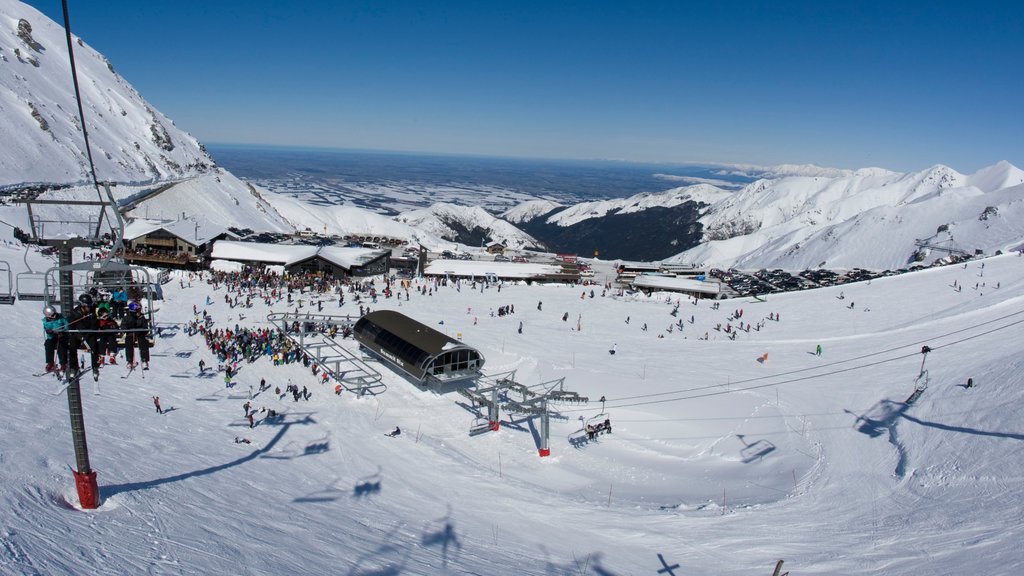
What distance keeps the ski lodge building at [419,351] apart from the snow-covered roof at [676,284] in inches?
1027

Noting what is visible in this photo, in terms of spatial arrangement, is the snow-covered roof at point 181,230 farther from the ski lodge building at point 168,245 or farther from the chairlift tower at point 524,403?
the chairlift tower at point 524,403

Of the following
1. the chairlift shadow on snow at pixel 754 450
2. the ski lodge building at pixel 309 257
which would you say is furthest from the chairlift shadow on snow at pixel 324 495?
the ski lodge building at pixel 309 257

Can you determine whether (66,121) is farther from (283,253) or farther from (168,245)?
(283,253)

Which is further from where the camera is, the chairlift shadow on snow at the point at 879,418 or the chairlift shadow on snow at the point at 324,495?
the chairlift shadow on snow at the point at 879,418

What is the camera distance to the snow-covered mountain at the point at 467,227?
105 m

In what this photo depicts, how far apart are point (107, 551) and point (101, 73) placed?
10626cm

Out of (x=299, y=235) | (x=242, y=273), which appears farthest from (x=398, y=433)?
(x=299, y=235)

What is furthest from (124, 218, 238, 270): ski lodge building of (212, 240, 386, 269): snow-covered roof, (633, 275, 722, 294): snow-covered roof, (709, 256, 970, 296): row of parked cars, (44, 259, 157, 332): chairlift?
(709, 256, 970, 296): row of parked cars

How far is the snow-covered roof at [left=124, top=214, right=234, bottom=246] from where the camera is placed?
44438mm

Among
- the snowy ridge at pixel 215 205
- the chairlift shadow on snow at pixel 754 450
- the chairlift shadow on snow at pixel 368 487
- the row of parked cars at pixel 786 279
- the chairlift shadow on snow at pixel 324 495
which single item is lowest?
the chairlift shadow on snow at pixel 754 450

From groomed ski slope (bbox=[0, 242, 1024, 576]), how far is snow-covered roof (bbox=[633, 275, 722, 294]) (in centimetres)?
1582

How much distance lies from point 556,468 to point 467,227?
9774 cm

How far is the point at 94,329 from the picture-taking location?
8.04 meters

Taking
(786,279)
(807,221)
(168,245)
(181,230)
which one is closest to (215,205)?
(181,230)
